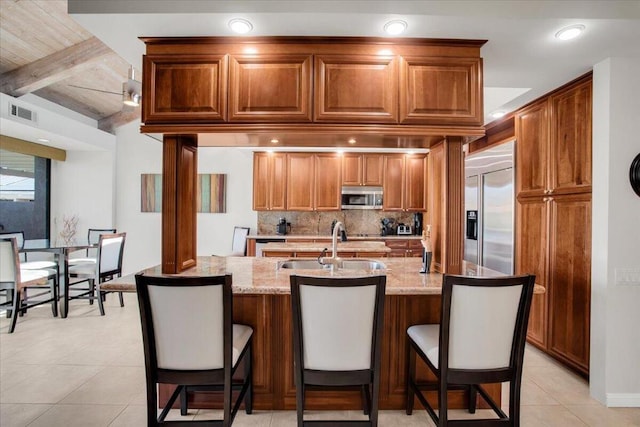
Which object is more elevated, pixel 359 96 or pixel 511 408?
pixel 359 96

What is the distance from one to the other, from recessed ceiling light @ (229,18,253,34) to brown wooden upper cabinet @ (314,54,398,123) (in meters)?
0.47

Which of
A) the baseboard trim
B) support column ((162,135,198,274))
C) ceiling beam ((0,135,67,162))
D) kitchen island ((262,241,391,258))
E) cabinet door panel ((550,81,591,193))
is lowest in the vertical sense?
the baseboard trim

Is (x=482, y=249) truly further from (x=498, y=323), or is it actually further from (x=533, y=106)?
(x=498, y=323)

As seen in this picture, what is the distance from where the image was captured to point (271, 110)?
212 centimetres

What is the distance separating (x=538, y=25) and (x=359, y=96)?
108 centimetres

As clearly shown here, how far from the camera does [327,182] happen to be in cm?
568

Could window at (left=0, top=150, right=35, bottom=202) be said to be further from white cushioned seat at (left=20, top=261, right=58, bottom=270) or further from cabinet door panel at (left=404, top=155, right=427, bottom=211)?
cabinet door panel at (left=404, top=155, right=427, bottom=211)

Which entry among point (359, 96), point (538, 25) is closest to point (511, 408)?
point (359, 96)

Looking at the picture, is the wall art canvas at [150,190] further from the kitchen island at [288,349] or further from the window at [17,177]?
the kitchen island at [288,349]

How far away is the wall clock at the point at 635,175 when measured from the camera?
2256 millimetres

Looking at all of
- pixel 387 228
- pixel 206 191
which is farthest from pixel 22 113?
pixel 387 228

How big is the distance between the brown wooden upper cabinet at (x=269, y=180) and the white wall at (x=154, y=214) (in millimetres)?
469

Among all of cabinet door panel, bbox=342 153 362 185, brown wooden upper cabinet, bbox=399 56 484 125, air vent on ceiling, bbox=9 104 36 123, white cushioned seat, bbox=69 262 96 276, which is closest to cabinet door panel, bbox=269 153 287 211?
cabinet door panel, bbox=342 153 362 185

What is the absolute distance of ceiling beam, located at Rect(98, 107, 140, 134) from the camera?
6.08 metres
